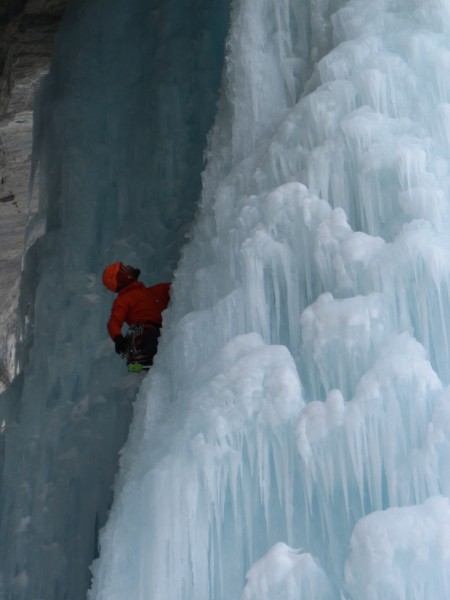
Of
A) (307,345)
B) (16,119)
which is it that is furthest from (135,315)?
(16,119)

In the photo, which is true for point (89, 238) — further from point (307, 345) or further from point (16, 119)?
point (307, 345)

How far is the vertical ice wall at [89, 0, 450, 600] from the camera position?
2.98 meters

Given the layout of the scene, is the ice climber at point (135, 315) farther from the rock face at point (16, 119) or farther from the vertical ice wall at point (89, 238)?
the rock face at point (16, 119)

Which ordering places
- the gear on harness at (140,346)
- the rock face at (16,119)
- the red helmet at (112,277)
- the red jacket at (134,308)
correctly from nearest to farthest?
the gear on harness at (140,346) → the red jacket at (134,308) → the red helmet at (112,277) → the rock face at (16,119)

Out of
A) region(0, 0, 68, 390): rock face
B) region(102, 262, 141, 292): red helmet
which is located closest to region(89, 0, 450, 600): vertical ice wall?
region(102, 262, 141, 292): red helmet

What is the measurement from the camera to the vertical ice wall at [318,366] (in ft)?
9.77

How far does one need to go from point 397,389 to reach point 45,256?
13.4 ft

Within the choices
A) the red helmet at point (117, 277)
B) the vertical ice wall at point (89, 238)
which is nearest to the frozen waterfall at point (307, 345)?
the vertical ice wall at point (89, 238)

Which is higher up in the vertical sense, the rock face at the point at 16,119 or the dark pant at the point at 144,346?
the rock face at the point at 16,119

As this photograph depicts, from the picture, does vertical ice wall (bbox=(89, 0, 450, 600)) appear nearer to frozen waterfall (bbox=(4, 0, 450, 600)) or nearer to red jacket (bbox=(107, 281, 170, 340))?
frozen waterfall (bbox=(4, 0, 450, 600))

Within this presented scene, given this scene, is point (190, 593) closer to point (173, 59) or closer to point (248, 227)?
point (248, 227)

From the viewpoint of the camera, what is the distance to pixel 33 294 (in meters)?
6.95

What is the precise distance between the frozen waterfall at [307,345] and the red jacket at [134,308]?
1.74 feet

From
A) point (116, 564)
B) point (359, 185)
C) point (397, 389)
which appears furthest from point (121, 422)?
point (397, 389)
